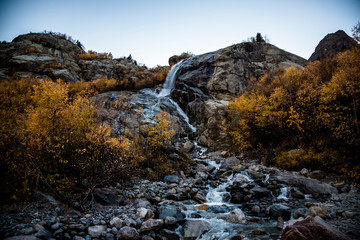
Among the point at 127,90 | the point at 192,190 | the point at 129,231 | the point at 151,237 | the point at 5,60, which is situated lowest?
the point at 192,190

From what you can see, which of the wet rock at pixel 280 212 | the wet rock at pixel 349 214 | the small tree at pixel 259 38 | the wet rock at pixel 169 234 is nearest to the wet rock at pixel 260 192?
the wet rock at pixel 280 212

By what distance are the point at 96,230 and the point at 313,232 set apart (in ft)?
21.5

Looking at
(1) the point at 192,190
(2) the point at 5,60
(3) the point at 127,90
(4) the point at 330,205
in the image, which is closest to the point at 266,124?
(4) the point at 330,205

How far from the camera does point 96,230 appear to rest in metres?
5.45

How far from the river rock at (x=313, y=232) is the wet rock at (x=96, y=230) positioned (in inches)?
229

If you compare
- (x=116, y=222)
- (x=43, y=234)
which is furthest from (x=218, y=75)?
(x=43, y=234)

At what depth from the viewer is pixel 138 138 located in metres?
14.1

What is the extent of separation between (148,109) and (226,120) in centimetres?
1421

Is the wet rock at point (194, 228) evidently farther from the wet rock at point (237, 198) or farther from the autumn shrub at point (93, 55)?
the autumn shrub at point (93, 55)

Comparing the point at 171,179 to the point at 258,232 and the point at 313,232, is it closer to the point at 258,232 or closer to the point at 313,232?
the point at 258,232

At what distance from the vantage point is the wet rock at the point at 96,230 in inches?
209

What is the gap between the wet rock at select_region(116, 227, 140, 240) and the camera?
5.38 meters

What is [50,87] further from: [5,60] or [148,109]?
[5,60]

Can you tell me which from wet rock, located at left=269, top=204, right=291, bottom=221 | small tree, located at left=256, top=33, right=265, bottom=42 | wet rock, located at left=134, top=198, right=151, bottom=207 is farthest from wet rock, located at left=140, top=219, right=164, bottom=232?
small tree, located at left=256, top=33, right=265, bottom=42
